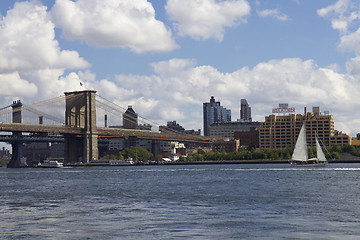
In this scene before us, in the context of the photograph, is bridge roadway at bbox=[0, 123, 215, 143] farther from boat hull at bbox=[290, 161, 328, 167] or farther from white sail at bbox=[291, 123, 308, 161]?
white sail at bbox=[291, 123, 308, 161]

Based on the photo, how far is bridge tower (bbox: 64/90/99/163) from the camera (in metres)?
163

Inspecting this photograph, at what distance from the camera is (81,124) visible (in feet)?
548

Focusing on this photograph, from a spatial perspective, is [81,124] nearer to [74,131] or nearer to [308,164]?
[74,131]

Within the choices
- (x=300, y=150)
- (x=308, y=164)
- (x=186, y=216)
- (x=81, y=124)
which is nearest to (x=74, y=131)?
(x=81, y=124)

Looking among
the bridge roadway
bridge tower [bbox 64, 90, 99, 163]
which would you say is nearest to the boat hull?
the bridge roadway

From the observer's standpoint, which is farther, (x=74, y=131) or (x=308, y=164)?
(x=74, y=131)

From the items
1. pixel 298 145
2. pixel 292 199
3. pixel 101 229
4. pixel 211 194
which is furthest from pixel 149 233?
pixel 298 145

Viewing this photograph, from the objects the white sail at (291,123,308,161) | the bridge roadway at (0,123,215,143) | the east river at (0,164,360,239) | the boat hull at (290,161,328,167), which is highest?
the bridge roadway at (0,123,215,143)

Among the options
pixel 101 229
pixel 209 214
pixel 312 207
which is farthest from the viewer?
pixel 312 207

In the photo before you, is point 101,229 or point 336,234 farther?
point 101,229

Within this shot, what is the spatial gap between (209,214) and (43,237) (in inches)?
421

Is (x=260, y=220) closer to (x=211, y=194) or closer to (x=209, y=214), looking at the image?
(x=209, y=214)

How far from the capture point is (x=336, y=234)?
25.4m

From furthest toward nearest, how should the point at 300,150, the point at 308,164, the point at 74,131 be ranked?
the point at 74,131 → the point at 308,164 → the point at 300,150
